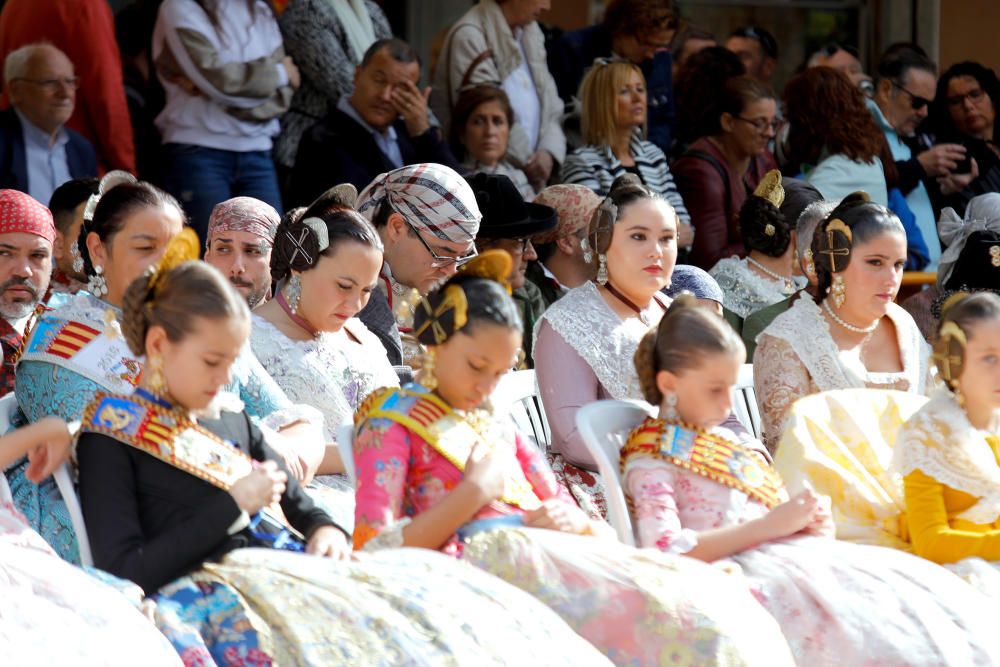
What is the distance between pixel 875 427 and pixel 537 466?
1.14 m

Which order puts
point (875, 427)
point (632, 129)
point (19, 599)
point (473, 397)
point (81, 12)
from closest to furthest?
point (19, 599)
point (473, 397)
point (875, 427)
point (81, 12)
point (632, 129)

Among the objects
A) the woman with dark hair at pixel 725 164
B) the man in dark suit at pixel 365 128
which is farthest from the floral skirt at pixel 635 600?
the woman with dark hair at pixel 725 164

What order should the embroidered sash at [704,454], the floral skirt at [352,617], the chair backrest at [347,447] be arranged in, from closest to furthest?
the floral skirt at [352,617], the chair backrest at [347,447], the embroidered sash at [704,454]

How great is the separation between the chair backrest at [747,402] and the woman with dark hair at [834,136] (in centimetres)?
235

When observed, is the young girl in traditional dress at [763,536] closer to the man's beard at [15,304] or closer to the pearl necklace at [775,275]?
the man's beard at [15,304]

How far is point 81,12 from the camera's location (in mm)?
6645

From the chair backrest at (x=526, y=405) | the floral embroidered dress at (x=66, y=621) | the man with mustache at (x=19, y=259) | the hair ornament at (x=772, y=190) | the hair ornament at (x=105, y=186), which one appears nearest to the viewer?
the floral embroidered dress at (x=66, y=621)

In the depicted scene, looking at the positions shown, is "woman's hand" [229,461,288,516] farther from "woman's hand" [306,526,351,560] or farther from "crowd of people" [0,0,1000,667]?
"woman's hand" [306,526,351,560]

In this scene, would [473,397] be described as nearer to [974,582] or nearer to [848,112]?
[974,582]

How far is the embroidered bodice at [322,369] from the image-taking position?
15.5 feet

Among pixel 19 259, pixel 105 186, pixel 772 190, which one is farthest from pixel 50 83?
pixel 772 190

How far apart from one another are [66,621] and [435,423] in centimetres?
98

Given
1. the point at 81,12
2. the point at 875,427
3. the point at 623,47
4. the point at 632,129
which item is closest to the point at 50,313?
the point at 875,427

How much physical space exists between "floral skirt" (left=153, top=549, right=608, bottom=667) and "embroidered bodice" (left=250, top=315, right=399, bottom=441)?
1.22 metres
